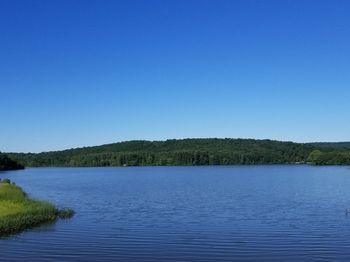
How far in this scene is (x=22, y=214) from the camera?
3419 cm

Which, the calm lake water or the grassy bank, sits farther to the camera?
the grassy bank

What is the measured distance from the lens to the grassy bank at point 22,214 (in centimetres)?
3097

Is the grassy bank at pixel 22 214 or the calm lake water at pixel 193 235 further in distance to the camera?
the grassy bank at pixel 22 214

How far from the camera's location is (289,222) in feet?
116

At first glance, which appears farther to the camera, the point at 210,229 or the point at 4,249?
the point at 210,229

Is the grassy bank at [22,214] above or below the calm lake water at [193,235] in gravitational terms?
above

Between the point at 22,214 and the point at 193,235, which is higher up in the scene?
the point at 22,214

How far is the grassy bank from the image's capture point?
30969mm

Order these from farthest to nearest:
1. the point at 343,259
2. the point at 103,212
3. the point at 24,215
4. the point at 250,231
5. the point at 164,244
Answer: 1. the point at 103,212
2. the point at 24,215
3. the point at 250,231
4. the point at 164,244
5. the point at 343,259

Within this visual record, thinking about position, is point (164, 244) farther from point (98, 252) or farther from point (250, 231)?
point (250, 231)

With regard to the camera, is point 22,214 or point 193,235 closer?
point 193,235

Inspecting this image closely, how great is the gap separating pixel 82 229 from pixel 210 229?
25.4 ft

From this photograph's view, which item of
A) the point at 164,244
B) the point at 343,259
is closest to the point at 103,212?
the point at 164,244

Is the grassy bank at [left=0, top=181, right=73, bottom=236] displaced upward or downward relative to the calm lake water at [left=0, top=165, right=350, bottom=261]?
upward
